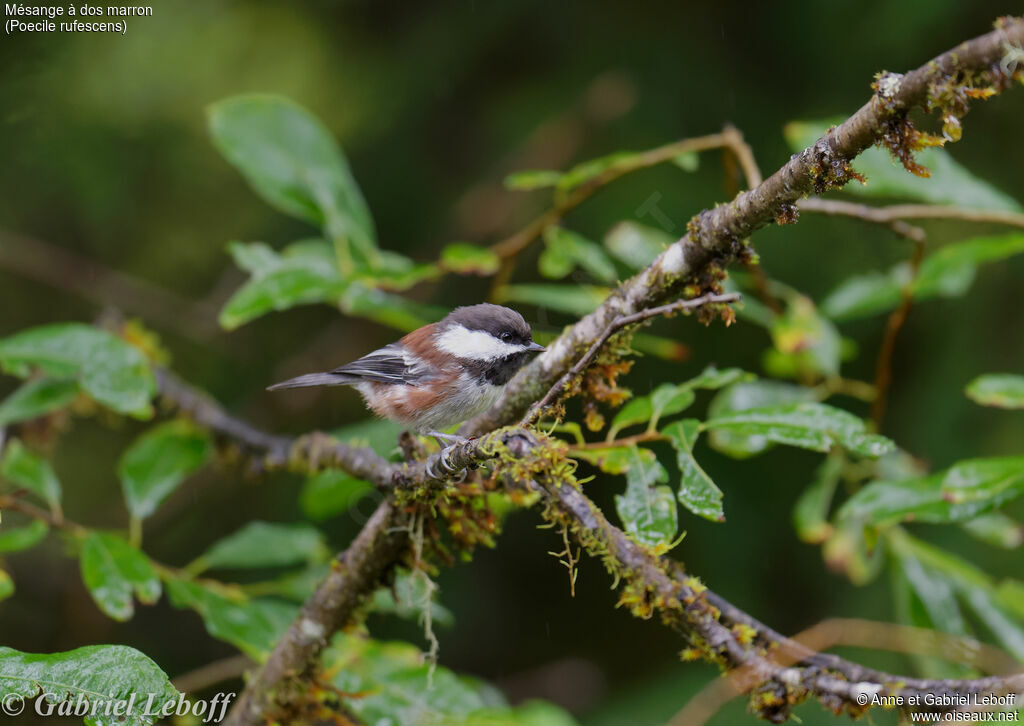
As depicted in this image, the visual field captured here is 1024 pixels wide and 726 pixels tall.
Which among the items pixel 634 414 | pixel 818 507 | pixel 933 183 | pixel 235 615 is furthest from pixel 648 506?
pixel 933 183

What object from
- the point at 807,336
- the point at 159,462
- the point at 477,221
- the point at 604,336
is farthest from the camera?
the point at 477,221

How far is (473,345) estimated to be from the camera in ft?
8.90

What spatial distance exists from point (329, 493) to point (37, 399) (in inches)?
41.3

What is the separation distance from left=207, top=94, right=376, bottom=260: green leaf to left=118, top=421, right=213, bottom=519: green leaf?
0.90 meters

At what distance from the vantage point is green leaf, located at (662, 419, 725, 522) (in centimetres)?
171

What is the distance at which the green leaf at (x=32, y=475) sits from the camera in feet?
8.27

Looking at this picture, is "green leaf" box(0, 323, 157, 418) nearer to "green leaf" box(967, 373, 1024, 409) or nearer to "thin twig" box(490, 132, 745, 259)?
"thin twig" box(490, 132, 745, 259)

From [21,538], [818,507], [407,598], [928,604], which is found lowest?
[928,604]

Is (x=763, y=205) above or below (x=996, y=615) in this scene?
above

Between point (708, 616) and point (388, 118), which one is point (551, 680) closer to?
point (708, 616)

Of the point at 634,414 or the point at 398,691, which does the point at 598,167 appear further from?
the point at 398,691

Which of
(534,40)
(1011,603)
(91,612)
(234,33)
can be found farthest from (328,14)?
(1011,603)

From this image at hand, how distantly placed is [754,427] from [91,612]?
3.50m

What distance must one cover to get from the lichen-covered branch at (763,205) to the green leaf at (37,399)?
63.5 inches
